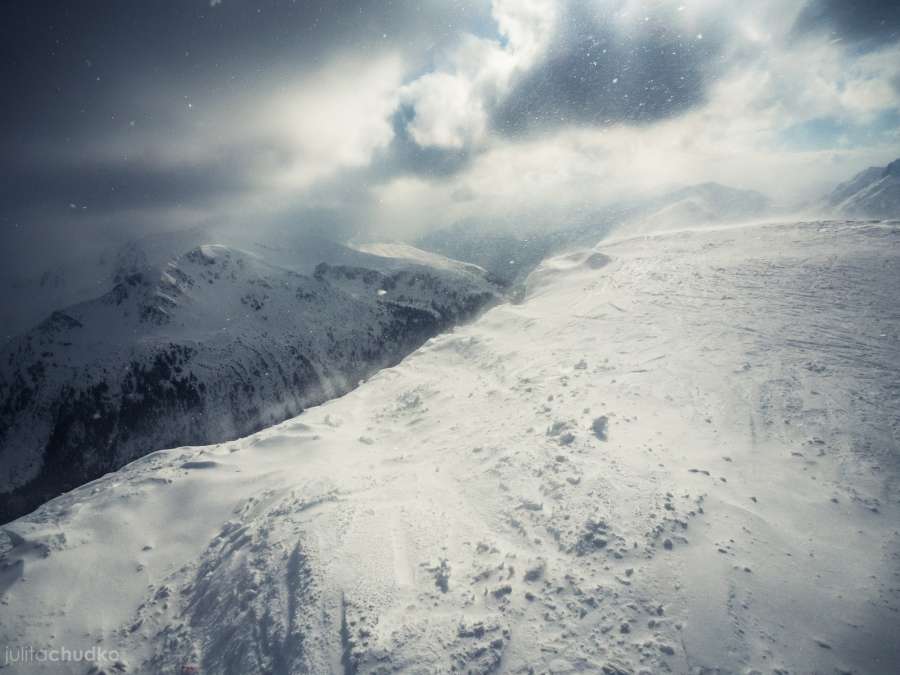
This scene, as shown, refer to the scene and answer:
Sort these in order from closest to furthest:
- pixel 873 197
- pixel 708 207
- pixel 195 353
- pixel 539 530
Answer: pixel 539 530
pixel 708 207
pixel 195 353
pixel 873 197

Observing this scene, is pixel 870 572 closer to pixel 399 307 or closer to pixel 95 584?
pixel 95 584

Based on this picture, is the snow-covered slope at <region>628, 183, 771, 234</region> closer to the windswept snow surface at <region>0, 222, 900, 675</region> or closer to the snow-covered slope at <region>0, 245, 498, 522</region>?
the snow-covered slope at <region>0, 245, 498, 522</region>

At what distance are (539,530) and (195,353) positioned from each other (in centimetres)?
12909

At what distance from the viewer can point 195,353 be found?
11062 centimetres

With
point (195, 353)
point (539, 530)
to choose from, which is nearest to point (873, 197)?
point (539, 530)

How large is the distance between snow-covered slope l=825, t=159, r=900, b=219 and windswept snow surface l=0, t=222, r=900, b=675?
149 m

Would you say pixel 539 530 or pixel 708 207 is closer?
pixel 539 530

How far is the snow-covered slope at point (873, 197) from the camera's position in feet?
382

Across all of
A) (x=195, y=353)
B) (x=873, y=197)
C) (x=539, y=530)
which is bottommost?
(x=539, y=530)

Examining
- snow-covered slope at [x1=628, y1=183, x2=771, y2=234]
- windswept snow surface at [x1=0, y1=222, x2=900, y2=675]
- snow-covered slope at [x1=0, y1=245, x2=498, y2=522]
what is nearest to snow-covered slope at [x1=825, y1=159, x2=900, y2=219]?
snow-covered slope at [x1=628, y1=183, x2=771, y2=234]

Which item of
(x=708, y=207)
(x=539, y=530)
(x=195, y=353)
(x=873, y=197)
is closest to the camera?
(x=539, y=530)

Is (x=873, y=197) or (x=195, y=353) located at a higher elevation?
(x=873, y=197)

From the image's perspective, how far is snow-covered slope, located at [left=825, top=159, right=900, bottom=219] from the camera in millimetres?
116375

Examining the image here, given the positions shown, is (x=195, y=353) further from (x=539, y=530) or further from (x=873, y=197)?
(x=873, y=197)
